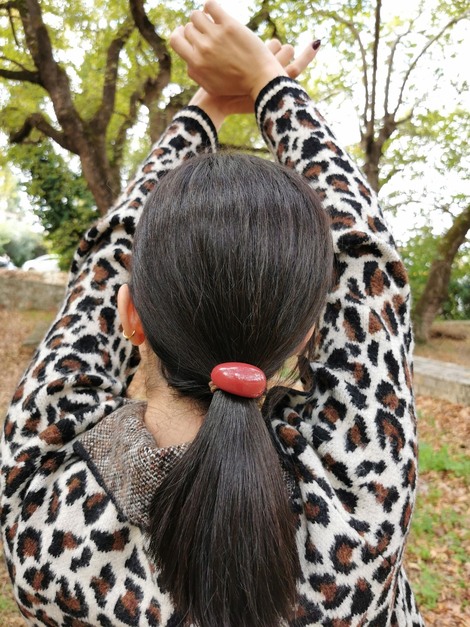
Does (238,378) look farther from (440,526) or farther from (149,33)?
(149,33)

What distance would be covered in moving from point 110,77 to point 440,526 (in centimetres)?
656

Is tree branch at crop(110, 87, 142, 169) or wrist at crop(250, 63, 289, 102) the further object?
tree branch at crop(110, 87, 142, 169)

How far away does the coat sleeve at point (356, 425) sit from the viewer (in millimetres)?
873

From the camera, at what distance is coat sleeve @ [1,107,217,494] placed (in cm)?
99

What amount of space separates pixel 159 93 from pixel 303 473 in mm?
7122

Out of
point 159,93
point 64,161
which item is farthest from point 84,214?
point 159,93

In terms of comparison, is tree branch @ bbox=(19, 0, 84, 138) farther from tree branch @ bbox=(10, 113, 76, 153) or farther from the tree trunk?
the tree trunk

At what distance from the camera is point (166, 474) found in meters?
0.91

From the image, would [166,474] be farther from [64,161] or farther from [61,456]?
[64,161]

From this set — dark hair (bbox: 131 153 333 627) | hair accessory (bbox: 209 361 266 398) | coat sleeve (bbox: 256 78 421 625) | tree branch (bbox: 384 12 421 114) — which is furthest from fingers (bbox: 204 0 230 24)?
tree branch (bbox: 384 12 421 114)

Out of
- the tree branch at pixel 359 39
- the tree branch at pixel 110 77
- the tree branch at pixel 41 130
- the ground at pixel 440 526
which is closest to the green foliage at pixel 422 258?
the tree branch at pixel 359 39

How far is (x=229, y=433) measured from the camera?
0.84 meters

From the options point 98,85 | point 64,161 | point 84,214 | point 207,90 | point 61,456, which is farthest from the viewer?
point 84,214

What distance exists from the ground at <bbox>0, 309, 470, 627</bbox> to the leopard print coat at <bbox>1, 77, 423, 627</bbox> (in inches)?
101
